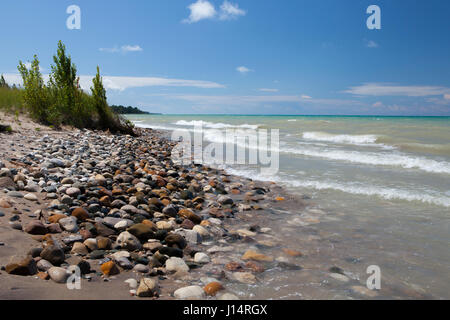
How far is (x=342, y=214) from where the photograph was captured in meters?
4.36

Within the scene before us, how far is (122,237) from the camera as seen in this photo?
289 cm

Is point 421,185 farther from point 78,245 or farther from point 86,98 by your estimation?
point 86,98

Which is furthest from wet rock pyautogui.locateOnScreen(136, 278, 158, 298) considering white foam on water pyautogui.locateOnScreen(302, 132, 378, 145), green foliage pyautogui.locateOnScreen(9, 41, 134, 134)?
white foam on water pyautogui.locateOnScreen(302, 132, 378, 145)

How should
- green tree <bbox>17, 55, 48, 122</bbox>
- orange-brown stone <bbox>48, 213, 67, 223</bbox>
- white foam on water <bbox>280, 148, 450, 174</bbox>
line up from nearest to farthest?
orange-brown stone <bbox>48, 213, 67, 223</bbox> → white foam on water <bbox>280, 148, 450, 174</bbox> → green tree <bbox>17, 55, 48, 122</bbox>

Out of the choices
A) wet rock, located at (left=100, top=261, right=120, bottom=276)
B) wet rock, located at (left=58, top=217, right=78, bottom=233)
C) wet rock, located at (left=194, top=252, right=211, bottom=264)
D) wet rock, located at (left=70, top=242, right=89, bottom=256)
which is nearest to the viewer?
wet rock, located at (left=100, top=261, right=120, bottom=276)

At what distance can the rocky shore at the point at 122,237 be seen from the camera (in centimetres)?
213

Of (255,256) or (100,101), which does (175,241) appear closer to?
(255,256)

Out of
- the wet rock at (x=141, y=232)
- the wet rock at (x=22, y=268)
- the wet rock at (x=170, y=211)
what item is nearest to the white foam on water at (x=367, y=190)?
the wet rock at (x=170, y=211)

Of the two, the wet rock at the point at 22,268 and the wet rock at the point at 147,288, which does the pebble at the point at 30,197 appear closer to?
the wet rock at the point at 22,268

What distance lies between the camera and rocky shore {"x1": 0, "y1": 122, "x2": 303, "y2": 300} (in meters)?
2.13

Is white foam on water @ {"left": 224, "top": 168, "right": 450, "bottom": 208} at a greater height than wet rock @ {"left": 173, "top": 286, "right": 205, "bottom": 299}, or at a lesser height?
greater

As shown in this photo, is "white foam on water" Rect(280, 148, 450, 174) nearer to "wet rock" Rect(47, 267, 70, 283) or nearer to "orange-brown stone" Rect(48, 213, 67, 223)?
"orange-brown stone" Rect(48, 213, 67, 223)
